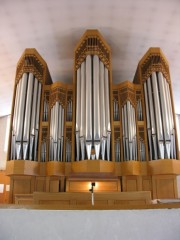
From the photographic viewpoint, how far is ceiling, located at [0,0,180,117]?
7.32m

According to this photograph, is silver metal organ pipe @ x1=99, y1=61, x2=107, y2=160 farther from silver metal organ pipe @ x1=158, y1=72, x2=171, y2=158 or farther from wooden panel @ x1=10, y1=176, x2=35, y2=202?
wooden panel @ x1=10, y1=176, x2=35, y2=202

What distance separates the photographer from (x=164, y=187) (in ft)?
26.5

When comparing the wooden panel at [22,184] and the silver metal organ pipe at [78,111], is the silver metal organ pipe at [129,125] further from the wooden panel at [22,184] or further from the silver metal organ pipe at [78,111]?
the wooden panel at [22,184]

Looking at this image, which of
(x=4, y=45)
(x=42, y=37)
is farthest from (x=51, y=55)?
(x=4, y=45)

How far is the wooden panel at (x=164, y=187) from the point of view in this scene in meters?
7.99

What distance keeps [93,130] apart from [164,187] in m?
2.80

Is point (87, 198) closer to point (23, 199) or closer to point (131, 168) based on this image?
point (23, 199)

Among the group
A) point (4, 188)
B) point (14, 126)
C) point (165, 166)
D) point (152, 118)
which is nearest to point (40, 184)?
point (14, 126)
